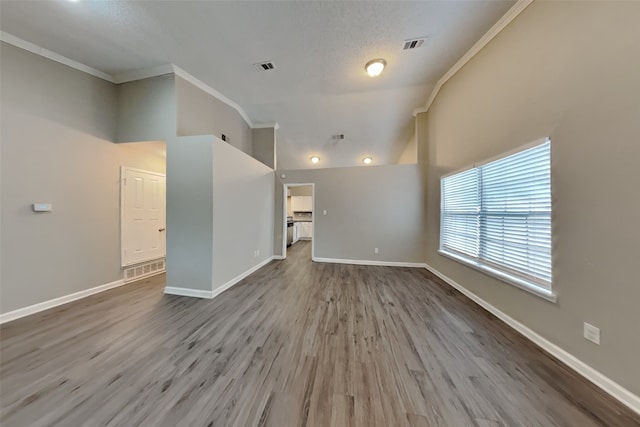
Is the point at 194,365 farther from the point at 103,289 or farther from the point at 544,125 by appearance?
the point at 544,125

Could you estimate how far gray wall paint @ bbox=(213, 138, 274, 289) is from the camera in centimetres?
313

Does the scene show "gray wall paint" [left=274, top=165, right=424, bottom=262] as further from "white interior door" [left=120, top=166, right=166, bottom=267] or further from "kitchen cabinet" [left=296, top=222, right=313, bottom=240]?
"kitchen cabinet" [left=296, top=222, right=313, bottom=240]

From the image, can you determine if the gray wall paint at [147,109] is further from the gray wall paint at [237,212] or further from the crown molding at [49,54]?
the gray wall paint at [237,212]

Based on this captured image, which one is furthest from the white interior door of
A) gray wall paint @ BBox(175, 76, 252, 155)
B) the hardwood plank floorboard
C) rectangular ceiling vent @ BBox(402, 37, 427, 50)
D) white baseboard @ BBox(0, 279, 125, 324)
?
rectangular ceiling vent @ BBox(402, 37, 427, 50)

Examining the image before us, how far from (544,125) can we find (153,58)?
497 cm

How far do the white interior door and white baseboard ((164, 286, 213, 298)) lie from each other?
1.20 metres

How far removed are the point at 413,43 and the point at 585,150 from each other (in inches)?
91.8

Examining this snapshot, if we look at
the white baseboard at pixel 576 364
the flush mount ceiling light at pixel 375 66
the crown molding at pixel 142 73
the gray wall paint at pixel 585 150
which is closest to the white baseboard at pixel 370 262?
the white baseboard at pixel 576 364

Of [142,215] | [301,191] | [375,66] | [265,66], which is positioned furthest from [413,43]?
[301,191]

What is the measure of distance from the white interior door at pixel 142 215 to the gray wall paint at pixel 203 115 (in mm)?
1393

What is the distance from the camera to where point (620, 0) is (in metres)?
1.41

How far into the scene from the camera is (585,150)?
1620 millimetres

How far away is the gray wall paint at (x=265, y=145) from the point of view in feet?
17.8

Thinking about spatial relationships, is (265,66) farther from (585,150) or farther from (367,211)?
(585,150)
